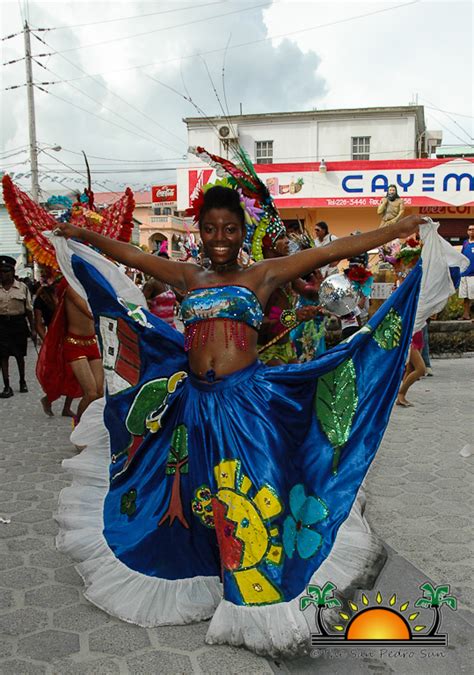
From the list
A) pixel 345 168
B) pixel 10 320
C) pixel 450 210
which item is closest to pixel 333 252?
pixel 10 320

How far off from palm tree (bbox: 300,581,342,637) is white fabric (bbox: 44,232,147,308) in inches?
68.8

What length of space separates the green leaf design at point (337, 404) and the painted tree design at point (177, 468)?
25.4 inches

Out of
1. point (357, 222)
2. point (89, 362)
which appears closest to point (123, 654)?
point (89, 362)

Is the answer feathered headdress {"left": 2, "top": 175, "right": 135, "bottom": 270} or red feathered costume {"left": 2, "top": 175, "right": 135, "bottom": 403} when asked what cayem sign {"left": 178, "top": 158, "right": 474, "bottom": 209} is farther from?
feathered headdress {"left": 2, "top": 175, "right": 135, "bottom": 270}

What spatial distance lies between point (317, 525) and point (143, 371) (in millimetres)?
1154

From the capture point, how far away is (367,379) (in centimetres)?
309

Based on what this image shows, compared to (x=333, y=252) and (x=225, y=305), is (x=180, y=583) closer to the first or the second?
(x=225, y=305)

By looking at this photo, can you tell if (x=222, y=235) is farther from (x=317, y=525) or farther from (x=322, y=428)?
(x=317, y=525)

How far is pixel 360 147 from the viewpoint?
87.7 feet

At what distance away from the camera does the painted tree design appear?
3.07m

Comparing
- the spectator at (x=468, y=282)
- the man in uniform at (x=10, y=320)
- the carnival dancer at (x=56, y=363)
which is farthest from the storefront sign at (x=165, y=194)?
the carnival dancer at (x=56, y=363)

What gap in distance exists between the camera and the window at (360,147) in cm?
2662

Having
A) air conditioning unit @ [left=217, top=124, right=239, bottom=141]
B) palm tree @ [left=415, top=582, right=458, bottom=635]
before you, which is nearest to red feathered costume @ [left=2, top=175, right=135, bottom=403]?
air conditioning unit @ [left=217, top=124, right=239, bottom=141]

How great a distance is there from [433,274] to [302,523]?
137 centimetres
